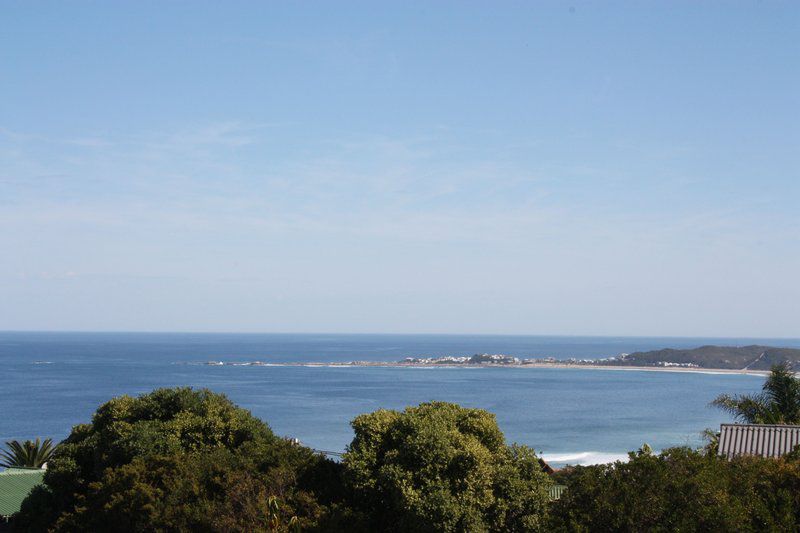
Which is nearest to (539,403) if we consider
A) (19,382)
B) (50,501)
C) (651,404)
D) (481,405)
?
(481,405)

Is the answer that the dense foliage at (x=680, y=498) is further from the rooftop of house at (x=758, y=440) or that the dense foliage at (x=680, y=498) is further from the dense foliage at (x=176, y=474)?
the dense foliage at (x=176, y=474)

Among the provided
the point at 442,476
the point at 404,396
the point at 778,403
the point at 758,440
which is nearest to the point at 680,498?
the point at 442,476

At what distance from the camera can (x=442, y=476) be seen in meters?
18.6

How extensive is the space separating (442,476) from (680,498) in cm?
526

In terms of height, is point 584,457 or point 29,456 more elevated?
point 29,456

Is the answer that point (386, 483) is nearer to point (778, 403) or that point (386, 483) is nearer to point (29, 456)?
point (778, 403)

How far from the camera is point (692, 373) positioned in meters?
193

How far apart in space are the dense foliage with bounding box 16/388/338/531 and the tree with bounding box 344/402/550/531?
5.07 ft

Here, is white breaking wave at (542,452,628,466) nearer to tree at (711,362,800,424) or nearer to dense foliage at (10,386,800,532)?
tree at (711,362,800,424)

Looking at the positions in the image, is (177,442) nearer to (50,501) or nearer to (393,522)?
(50,501)

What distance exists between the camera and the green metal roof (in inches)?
1164

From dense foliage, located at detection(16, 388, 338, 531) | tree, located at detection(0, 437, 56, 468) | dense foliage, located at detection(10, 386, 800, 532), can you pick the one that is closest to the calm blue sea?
tree, located at detection(0, 437, 56, 468)

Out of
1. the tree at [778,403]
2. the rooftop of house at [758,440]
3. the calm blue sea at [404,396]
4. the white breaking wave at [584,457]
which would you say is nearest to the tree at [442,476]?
the rooftop of house at [758,440]

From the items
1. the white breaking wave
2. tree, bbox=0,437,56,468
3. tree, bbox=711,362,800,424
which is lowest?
the white breaking wave
